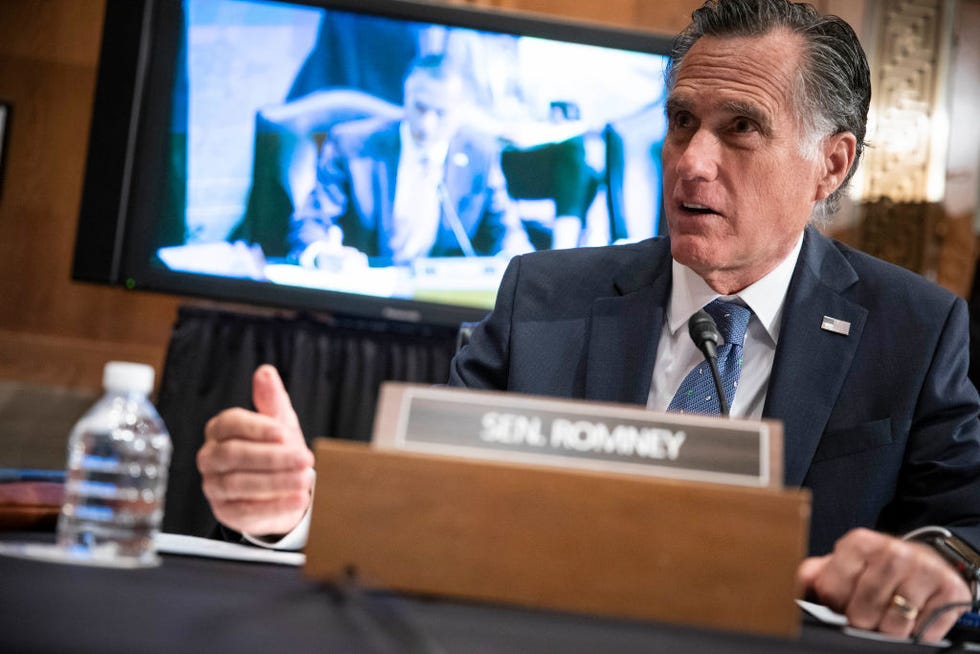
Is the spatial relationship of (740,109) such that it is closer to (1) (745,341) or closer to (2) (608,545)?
(1) (745,341)

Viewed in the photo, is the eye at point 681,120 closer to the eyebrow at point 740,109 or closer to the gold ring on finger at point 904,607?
the eyebrow at point 740,109

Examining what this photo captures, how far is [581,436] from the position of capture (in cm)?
93

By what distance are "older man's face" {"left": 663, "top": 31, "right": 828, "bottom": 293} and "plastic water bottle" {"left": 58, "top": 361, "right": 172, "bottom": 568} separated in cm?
95

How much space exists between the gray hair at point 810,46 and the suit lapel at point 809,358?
0.25 metres

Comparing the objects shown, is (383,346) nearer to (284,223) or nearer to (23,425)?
(284,223)

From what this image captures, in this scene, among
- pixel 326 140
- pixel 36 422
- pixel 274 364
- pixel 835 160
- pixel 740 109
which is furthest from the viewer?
pixel 36 422

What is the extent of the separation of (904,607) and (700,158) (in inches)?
36.3

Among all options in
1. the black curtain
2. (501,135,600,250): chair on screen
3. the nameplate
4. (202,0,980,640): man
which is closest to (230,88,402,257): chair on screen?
the black curtain

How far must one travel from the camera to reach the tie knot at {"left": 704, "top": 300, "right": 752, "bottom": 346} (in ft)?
5.80

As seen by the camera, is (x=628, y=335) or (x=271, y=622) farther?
(x=628, y=335)

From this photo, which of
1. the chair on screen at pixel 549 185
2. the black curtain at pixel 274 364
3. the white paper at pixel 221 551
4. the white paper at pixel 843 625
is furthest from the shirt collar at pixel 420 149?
the white paper at pixel 843 625

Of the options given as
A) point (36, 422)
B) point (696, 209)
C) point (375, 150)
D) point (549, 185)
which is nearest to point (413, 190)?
point (375, 150)

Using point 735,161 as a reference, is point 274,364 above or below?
below

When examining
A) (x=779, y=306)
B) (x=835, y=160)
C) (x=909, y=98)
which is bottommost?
(x=779, y=306)
